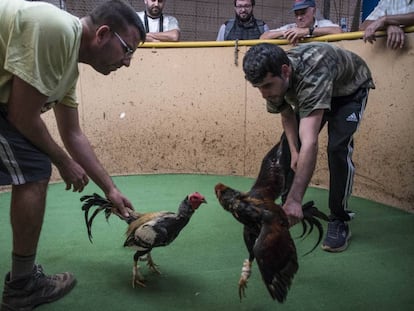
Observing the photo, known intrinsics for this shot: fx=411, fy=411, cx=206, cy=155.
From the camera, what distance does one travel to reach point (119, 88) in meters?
4.77

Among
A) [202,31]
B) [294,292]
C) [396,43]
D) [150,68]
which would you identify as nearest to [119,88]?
[150,68]

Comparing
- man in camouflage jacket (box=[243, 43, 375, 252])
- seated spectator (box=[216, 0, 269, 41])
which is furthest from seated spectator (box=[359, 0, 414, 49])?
seated spectator (box=[216, 0, 269, 41])

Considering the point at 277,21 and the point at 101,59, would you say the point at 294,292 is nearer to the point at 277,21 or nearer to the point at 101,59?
the point at 101,59

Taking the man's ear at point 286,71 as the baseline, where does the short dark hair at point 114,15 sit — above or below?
above

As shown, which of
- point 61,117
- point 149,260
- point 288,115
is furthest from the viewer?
point 288,115

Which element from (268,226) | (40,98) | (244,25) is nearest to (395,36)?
(244,25)

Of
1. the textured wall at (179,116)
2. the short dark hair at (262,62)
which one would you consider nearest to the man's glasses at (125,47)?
the short dark hair at (262,62)

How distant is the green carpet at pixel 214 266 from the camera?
213cm

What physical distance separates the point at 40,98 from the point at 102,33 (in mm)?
362

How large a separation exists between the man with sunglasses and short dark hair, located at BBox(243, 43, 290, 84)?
1.94ft

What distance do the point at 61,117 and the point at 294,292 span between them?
154 centimetres

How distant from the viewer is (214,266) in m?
2.55

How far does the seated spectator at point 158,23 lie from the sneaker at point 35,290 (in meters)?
3.30

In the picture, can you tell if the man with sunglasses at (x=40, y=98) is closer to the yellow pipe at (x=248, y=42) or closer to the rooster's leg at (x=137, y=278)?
the rooster's leg at (x=137, y=278)
